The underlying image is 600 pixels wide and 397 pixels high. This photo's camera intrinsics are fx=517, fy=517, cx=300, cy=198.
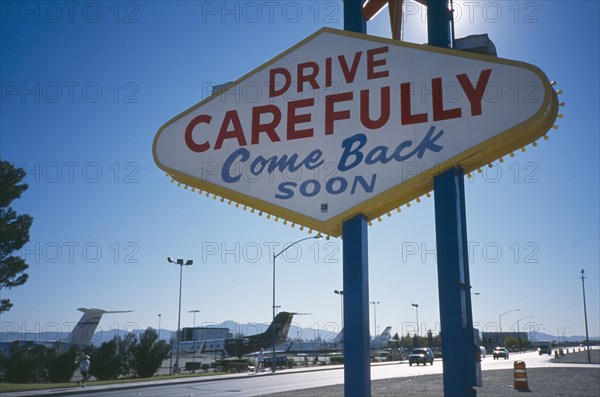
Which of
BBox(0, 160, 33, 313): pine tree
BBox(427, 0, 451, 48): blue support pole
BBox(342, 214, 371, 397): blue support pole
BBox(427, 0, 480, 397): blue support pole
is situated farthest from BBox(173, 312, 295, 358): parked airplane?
BBox(427, 0, 451, 48): blue support pole

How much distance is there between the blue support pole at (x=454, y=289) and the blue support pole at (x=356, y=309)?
3.60 ft

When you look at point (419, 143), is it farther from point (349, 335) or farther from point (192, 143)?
point (192, 143)

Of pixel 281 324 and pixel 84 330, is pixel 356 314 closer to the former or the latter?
pixel 84 330

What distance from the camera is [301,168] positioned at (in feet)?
27.3

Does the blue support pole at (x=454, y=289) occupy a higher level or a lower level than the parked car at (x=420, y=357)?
higher

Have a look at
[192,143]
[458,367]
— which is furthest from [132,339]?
[458,367]

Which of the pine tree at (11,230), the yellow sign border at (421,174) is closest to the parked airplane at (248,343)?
the pine tree at (11,230)

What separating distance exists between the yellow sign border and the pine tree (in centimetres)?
2375

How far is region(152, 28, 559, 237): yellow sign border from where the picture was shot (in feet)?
23.5

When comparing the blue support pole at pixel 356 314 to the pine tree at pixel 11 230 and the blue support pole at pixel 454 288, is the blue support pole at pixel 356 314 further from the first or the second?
the pine tree at pixel 11 230

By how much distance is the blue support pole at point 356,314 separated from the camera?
7449 millimetres

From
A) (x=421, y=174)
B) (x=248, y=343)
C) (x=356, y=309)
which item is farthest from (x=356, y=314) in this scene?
(x=248, y=343)

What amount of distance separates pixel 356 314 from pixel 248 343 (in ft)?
188

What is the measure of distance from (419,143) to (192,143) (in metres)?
3.88
